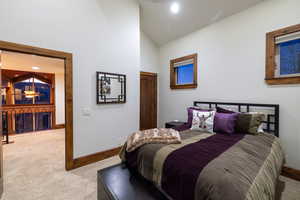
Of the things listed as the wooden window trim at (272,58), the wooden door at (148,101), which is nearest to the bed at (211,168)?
the wooden window trim at (272,58)

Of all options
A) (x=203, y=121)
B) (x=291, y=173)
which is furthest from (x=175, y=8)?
(x=291, y=173)

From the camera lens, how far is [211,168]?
117cm

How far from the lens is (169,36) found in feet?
13.6

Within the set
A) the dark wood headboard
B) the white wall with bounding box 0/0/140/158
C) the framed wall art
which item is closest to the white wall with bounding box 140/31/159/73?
the white wall with bounding box 0/0/140/158

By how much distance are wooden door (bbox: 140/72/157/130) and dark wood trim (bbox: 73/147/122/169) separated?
5.32ft

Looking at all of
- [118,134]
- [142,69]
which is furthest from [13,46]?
[142,69]

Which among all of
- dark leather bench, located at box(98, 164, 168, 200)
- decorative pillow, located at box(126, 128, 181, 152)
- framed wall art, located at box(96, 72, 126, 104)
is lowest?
dark leather bench, located at box(98, 164, 168, 200)

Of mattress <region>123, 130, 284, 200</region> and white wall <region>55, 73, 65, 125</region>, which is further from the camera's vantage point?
white wall <region>55, 73, 65, 125</region>

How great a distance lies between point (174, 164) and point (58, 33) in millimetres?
2602

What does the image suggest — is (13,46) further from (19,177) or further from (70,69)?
(19,177)

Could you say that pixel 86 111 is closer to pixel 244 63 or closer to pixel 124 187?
pixel 124 187

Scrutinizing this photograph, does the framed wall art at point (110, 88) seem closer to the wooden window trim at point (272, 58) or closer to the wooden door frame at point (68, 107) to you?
the wooden door frame at point (68, 107)

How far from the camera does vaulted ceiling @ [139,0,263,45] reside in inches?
112

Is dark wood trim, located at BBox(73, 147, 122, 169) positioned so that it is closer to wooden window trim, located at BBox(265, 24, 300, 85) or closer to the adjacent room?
the adjacent room
